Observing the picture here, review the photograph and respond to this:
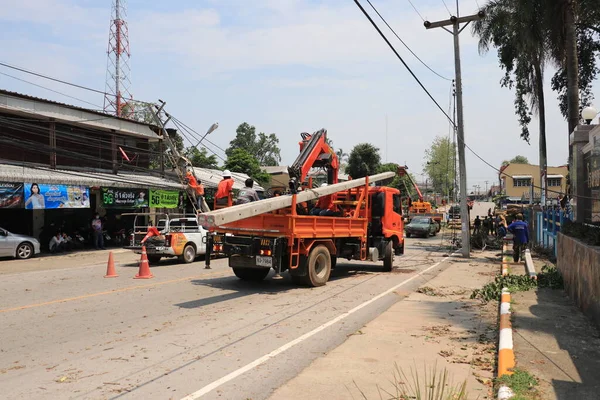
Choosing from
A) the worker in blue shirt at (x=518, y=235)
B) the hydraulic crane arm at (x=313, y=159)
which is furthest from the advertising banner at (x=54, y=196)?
the worker in blue shirt at (x=518, y=235)

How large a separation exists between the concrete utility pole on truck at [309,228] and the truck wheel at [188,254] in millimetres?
5236

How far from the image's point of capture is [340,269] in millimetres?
15227

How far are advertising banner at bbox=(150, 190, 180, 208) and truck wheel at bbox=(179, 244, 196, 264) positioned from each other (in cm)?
896

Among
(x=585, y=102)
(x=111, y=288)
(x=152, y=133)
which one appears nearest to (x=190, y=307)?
(x=111, y=288)

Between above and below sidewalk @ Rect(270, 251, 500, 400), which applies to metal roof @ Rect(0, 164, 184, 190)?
above

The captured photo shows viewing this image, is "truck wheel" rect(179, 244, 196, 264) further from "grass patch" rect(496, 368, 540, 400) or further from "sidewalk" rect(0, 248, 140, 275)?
"grass patch" rect(496, 368, 540, 400)

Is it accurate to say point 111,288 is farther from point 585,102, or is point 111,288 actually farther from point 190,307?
point 585,102

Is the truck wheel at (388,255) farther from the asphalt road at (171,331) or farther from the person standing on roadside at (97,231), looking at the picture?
the person standing on roadside at (97,231)

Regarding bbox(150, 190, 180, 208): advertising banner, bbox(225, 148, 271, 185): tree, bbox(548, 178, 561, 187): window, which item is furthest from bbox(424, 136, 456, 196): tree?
bbox(150, 190, 180, 208): advertising banner

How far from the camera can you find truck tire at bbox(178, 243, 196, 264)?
1691 centimetres

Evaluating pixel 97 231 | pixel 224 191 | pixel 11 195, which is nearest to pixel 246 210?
pixel 224 191

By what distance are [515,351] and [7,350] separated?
6459 mm

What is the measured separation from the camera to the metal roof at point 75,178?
19656mm

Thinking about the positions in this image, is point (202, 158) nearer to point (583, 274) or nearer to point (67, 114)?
point (67, 114)
